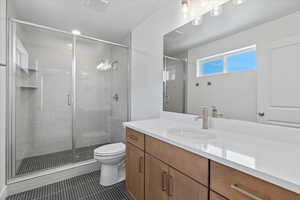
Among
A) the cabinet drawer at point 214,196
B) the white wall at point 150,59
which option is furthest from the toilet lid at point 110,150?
the cabinet drawer at point 214,196

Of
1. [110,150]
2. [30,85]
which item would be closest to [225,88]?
[110,150]

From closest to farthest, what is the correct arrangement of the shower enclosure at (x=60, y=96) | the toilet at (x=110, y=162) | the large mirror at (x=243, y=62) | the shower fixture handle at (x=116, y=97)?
the large mirror at (x=243, y=62), the toilet at (x=110, y=162), the shower enclosure at (x=60, y=96), the shower fixture handle at (x=116, y=97)

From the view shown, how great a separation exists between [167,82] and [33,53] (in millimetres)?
2264

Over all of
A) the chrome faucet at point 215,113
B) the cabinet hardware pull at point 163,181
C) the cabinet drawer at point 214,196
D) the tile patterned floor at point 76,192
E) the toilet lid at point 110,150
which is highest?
the chrome faucet at point 215,113

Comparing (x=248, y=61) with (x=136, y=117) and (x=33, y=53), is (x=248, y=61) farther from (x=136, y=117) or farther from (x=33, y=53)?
(x=33, y=53)

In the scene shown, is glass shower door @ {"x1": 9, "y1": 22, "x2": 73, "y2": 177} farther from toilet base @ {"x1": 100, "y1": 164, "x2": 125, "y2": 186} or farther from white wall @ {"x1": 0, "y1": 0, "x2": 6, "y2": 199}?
toilet base @ {"x1": 100, "y1": 164, "x2": 125, "y2": 186}

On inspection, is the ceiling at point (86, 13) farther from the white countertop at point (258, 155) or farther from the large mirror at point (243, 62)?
the white countertop at point (258, 155)

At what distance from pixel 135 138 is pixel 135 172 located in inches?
12.9

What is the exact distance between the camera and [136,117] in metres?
2.50

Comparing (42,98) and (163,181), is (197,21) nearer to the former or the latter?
A: (163,181)

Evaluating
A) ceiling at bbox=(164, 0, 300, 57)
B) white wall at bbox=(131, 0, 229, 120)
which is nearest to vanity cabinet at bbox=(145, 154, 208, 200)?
white wall at bbox=(131, 0, 229, 120)

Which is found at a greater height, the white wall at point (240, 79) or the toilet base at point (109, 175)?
the white wall at point (240, 79)

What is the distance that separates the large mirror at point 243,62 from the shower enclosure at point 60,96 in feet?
4.79

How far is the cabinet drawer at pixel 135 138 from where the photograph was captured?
4.29 feet
